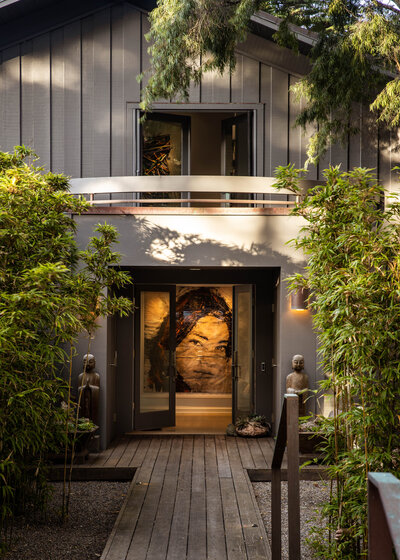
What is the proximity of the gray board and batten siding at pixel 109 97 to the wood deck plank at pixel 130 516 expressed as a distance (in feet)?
14.3

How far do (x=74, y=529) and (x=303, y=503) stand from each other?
2209 millimetres

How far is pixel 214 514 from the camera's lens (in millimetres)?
4645

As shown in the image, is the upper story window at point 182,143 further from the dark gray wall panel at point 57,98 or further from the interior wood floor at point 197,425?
the interior wood floor at point 197,425

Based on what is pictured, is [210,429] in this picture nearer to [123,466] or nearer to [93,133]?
[123,466]

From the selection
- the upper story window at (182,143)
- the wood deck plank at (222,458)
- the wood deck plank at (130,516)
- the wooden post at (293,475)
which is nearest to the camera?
the wooden post at (293,475)

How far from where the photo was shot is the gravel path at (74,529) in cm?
407

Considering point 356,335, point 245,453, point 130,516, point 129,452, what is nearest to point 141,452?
point 129,452

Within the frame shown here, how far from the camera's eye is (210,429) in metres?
8.21

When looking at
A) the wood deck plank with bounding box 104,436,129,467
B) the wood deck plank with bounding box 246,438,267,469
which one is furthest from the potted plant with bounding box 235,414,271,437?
the wood deck plank with bounding box 104,436,129,467

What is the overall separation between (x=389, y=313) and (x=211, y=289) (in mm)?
7823

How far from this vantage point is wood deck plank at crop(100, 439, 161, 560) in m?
3.87

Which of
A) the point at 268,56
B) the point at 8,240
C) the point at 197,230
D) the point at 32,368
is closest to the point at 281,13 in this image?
the point at 268,56

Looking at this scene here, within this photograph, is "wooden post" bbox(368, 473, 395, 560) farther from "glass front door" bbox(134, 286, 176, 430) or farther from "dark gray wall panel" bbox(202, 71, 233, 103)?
"dark gray wall panel" bbox(202, 71, 233, 103)

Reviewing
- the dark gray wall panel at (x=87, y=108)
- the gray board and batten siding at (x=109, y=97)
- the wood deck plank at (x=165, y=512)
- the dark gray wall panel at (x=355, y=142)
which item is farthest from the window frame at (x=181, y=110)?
the wood deck plank at (x=165, y=512)
